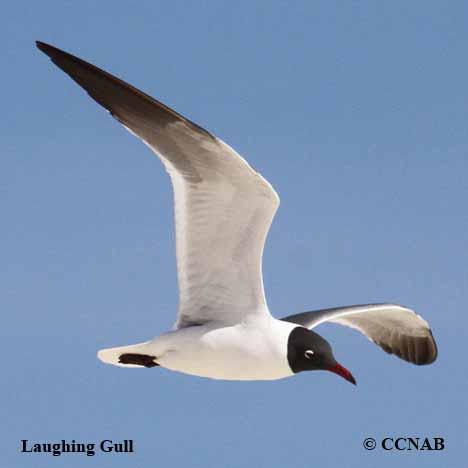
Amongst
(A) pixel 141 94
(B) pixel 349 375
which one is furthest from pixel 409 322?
(A) pixel 141 94

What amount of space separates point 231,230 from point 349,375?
163 centimetres

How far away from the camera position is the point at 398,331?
13258 mm

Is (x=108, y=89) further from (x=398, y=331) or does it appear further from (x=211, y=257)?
(x=398, y=331)

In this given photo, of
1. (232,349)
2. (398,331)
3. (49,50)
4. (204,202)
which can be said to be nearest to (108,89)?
(49,50)

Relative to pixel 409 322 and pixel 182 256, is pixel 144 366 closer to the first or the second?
pixel 182 256

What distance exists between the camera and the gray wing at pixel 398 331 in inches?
Result: 513

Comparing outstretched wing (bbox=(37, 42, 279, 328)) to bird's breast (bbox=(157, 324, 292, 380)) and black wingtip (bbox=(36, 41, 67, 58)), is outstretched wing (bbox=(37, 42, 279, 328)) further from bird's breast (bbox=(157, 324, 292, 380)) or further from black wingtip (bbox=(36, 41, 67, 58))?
bird's breast (bbox=(157, 324, 292, 380))

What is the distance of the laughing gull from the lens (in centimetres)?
984

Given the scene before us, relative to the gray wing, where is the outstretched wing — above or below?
above

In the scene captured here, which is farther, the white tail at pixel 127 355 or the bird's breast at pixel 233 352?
the white tail at pixel 127 355

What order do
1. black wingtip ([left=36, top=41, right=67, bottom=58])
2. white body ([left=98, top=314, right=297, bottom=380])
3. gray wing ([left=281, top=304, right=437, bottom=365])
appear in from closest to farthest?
black wingtip ([left=36, top=41, right=67, bottom=58]) → white body ([left=98, top=314, right=297, bottom=380]) → gray wing ([left=281, top=304, right=437, bottom=365])

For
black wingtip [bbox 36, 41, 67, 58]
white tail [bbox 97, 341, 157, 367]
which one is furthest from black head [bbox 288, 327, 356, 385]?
black wingtip [bbox 36, 41, 67, 58]

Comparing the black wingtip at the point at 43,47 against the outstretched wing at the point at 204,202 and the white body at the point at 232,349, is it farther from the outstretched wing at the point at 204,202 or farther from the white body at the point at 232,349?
the white body at the point at 232,349

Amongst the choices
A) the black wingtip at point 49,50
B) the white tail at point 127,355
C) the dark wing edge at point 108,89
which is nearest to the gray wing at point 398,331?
the white tail at point 127,355
